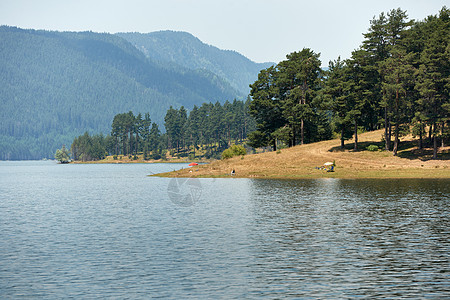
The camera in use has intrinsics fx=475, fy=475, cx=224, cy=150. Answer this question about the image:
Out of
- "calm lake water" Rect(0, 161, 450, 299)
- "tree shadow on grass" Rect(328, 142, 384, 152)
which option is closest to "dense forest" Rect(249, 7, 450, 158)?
"tree shadow on grass" Rect(328, 142, 384, 152)

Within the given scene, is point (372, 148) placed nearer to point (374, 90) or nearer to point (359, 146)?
point (359, 146)

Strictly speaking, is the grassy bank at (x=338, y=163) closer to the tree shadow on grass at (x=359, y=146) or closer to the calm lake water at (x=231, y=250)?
the tree shadow on grass at (x=359, y=146)

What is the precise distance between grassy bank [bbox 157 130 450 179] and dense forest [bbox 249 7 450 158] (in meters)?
3.18

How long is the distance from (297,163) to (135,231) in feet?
237

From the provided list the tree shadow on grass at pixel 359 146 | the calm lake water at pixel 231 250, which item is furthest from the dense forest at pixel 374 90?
the calm lake water at pixel 231 250

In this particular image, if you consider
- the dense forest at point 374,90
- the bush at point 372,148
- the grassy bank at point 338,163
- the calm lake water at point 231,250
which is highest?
the dense forest at point 374,90

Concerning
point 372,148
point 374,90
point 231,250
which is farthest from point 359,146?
point 231,250

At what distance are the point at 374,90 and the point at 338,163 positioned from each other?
748 inches

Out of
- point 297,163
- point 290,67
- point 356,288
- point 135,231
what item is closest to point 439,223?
point 356,288

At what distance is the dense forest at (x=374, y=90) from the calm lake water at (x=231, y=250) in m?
45.4

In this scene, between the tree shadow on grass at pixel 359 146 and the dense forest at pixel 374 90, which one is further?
the tree shadow on grass at pixel 359 146

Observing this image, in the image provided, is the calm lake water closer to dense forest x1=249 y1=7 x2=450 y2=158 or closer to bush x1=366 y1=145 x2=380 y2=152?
dense forest x1=249 y1=7 x2=450 y2=158

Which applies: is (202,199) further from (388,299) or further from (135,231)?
(388,299)

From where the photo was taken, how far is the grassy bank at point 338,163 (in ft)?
298
